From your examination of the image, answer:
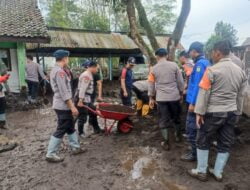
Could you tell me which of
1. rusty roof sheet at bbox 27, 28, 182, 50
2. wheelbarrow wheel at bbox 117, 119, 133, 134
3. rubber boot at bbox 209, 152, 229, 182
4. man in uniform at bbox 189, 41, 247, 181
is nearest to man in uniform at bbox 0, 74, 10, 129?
wheelbarrow wheel at bbox 117, 119, 133, 134

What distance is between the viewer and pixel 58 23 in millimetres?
34969

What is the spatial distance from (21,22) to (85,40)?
567 centimetres

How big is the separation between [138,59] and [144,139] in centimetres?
1498

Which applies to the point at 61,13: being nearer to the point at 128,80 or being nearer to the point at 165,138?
the point at 128,80

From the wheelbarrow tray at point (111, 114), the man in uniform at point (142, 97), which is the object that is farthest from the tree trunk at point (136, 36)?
the wheelbarrow tray at point (111, 114)

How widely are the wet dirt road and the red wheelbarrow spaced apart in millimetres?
220

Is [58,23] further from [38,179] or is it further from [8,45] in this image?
[38,179]

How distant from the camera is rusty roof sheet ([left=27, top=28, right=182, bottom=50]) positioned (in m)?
17.5

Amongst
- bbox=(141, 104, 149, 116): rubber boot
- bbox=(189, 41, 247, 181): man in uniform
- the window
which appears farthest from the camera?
the window

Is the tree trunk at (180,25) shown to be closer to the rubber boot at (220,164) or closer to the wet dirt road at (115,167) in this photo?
the wet dirt road at (115,167)

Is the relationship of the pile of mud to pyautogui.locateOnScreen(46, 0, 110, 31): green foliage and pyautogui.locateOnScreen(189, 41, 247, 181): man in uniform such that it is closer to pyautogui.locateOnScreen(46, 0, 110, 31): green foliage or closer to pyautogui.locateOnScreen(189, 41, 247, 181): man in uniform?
pyautogui.locateOnScreen(189, 41, 247, 181): man in uniform

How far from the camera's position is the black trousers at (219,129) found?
13.4 ft

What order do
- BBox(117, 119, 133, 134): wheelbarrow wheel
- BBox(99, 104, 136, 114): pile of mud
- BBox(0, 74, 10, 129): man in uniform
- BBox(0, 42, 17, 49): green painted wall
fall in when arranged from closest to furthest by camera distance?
BBox(99, 104, 136, 114): pile of mud → BBox(117, 119, 133, 134): wheelbarrow wheel → BBox(0, 74, 10, 129): man in uniform → BBox(0, 42, 17, 49): green painted wall

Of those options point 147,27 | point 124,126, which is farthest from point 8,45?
point 124,126
